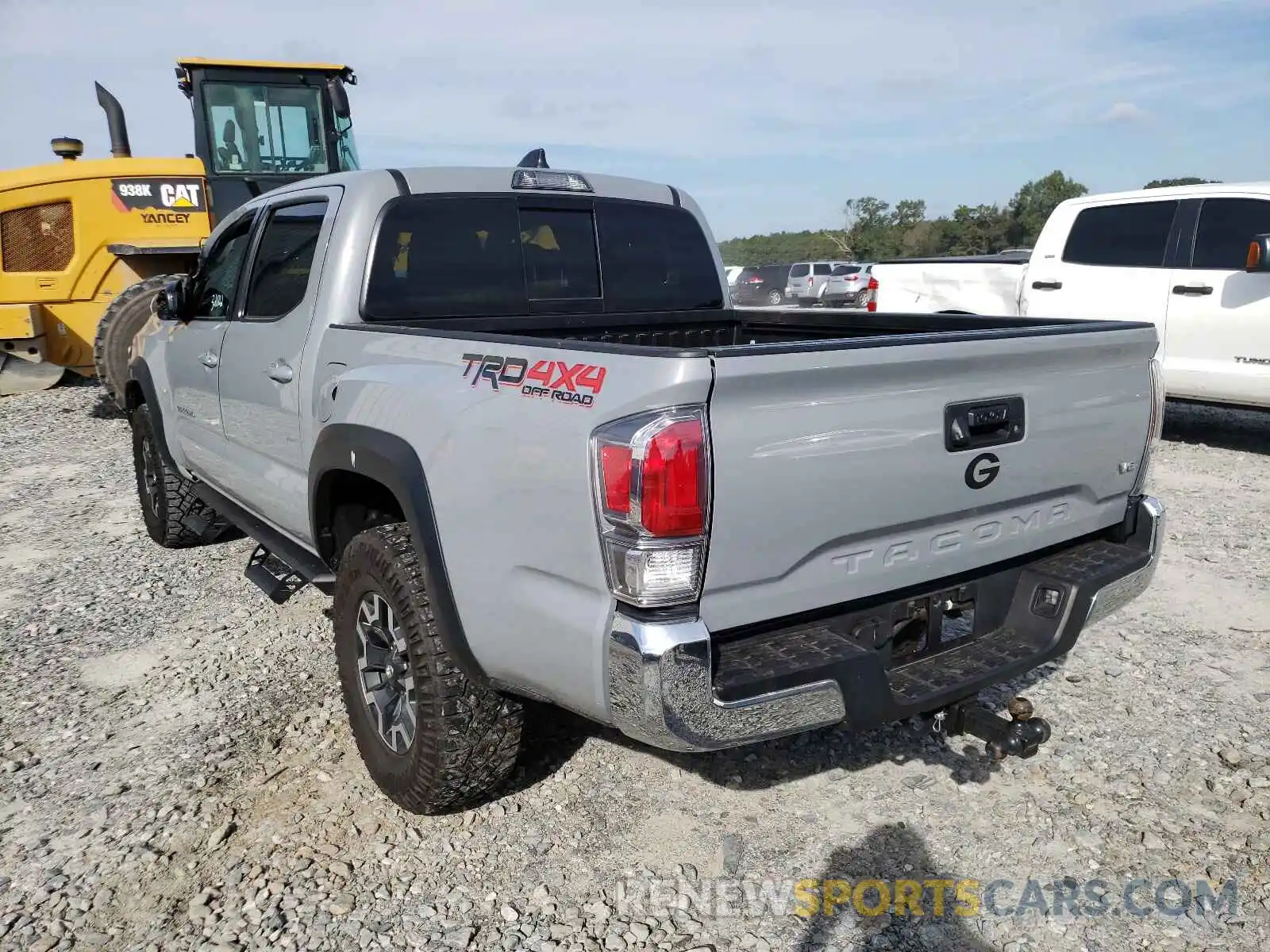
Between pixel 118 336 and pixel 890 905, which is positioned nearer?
pixel 890 905

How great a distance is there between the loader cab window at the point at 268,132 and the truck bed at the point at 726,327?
646 centimetres

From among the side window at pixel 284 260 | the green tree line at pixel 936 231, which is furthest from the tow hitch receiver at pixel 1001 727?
the green tree line at pixel 936 231

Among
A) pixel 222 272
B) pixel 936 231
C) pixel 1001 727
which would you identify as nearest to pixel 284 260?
pixel 222 272

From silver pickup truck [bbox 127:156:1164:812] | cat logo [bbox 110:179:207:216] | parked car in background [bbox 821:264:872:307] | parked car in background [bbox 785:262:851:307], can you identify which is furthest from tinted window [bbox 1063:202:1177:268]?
parked car in background [bbox 785:262:851:307]

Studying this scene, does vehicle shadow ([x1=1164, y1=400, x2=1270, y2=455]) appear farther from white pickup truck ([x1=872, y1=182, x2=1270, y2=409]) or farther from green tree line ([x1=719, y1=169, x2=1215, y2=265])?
green tree line ([x1=719, y1=169, x2=1215, y2=265])

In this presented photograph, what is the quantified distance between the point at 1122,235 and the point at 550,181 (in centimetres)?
618

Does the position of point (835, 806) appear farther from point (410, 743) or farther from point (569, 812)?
point (410, 743)

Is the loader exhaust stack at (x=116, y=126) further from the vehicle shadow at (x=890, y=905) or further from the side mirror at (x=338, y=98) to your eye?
the vehicle shadow at (x=890, y=905)

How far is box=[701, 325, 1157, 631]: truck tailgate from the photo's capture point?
2.23m

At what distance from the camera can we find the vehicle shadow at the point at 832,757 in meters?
3.26

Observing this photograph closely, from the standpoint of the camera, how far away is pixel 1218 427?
8.92 m

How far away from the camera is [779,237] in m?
100

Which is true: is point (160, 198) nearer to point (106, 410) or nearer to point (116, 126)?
point (116, 126)

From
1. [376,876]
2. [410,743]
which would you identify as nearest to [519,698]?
[410,743]
